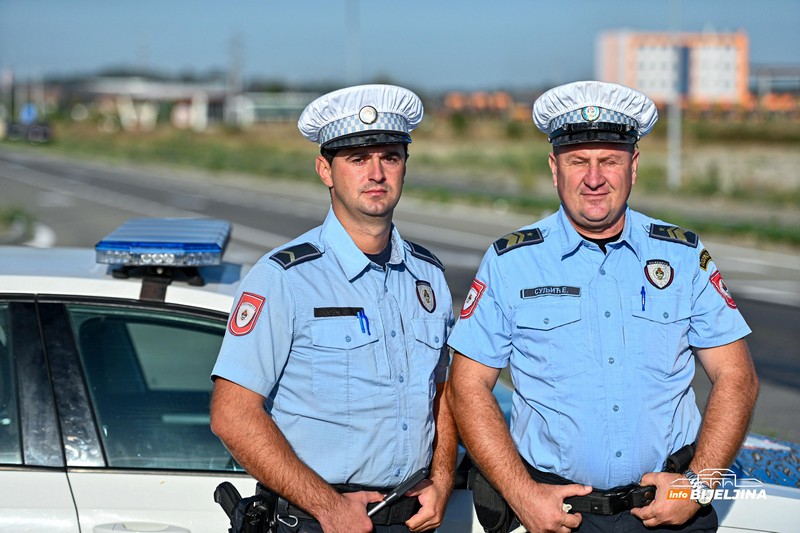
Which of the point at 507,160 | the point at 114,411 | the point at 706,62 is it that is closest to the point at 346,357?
the point at 114,411

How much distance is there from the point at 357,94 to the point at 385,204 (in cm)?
31

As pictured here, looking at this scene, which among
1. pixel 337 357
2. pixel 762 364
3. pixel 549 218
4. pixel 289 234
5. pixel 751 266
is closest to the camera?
pixel 337 357

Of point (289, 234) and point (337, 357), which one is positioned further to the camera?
point (289, 234)

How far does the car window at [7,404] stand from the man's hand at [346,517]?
0.94m

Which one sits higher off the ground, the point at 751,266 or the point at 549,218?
the point at 549,218

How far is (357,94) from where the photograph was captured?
2.72 metres

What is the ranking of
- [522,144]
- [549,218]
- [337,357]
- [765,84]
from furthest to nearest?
[765,84] → [522,144] → [549,218] → [337,357]

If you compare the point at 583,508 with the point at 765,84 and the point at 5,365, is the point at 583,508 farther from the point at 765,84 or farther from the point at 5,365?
the point at 765,84

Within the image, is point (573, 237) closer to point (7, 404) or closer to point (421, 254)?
point (421, 254)

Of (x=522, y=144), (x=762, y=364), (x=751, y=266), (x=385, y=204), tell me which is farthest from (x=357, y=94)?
(x=522, y=144)

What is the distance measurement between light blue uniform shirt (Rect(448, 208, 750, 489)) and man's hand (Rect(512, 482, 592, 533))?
0.08 meters

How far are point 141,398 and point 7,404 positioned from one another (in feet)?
1.50

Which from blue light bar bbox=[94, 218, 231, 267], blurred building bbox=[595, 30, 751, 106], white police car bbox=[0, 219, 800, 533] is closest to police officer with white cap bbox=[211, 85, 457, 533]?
white police car bbox=[0, 219, 800, 533]

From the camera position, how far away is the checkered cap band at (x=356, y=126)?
2682 millimetres
